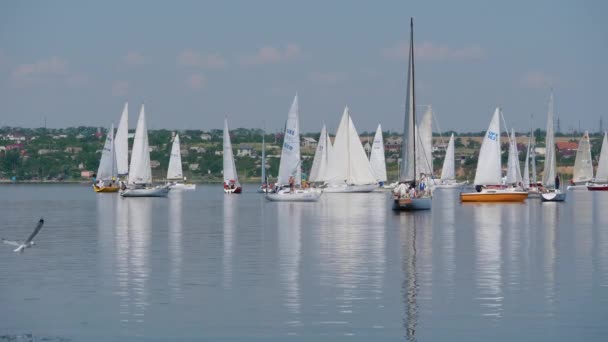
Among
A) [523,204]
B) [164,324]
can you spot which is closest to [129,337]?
[164,324]

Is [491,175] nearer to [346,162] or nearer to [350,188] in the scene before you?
[346,162]

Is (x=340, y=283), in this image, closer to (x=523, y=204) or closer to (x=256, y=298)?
(x=256, y=298)

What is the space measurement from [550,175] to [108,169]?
156ft

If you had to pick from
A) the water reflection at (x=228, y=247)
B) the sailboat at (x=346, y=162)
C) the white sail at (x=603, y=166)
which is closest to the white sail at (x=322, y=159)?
the sailboat at (x=346, y=162)

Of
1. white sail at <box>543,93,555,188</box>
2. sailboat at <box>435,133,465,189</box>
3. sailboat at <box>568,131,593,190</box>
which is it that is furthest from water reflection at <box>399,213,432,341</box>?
sailboat at <box>435,133,465,189</box>

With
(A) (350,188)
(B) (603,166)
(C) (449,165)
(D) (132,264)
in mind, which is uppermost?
(C) (449,165)

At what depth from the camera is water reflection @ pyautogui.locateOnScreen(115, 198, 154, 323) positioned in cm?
2881

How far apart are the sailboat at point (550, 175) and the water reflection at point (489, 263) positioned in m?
21.7

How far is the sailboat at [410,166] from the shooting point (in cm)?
7100

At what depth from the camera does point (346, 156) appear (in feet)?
355

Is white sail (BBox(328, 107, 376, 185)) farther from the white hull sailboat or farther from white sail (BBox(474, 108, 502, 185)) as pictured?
white sail (BBox(474, 108, 502, 185))

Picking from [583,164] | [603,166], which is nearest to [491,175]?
[583,164]

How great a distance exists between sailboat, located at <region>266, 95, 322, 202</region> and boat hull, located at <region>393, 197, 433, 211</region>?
57.8ft

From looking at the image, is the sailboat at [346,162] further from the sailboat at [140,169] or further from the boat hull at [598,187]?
the boat hull at [598,187]
